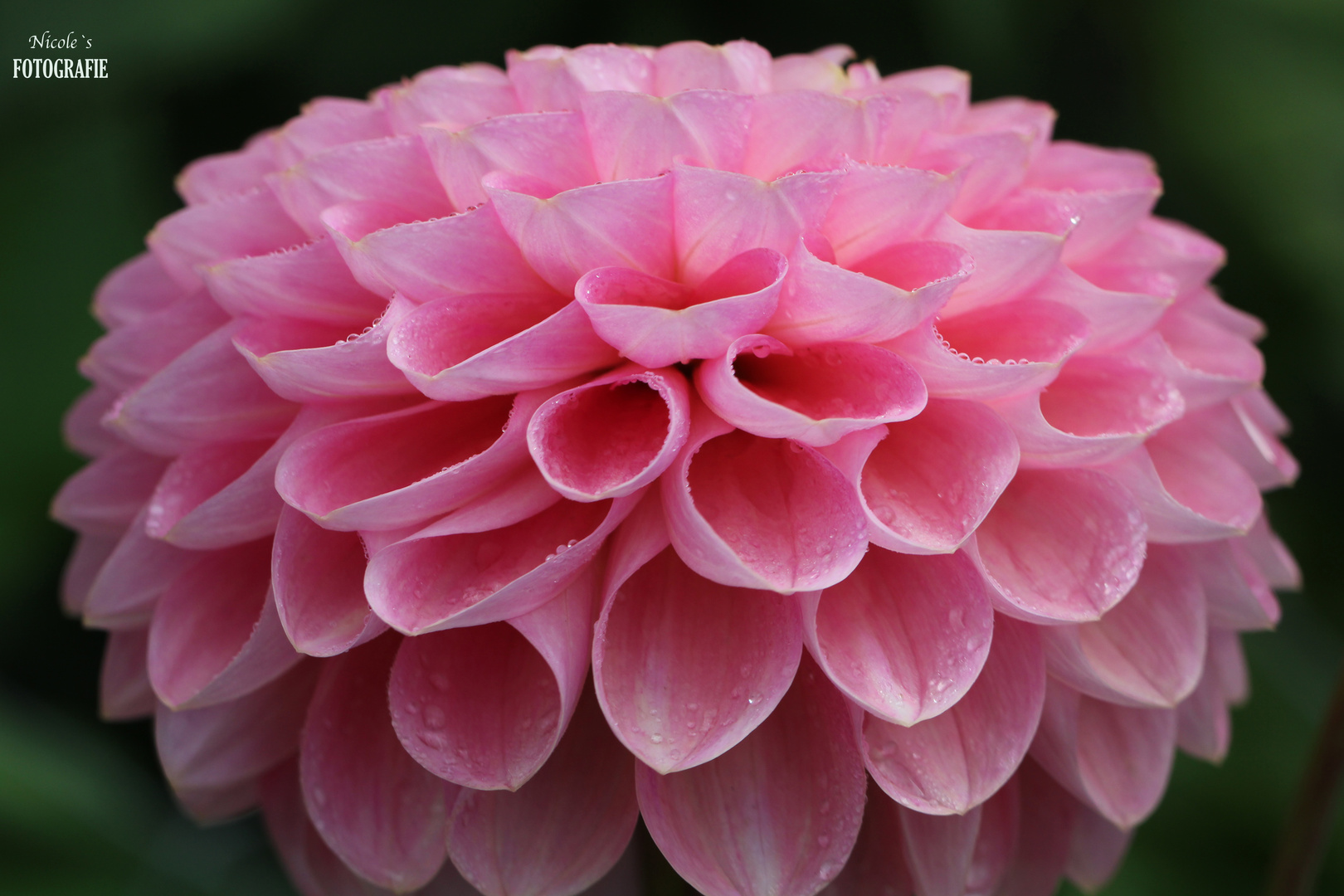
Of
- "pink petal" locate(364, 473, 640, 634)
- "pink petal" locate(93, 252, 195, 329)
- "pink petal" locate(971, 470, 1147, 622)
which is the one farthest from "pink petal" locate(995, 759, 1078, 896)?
"pink petal" locate(93, 252, 195, 329)

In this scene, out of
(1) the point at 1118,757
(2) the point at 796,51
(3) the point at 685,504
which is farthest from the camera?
(2) the point at 796,51

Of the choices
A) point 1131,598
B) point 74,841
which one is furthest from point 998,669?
point 74,841

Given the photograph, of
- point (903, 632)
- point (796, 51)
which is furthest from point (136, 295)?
point (796, 51)

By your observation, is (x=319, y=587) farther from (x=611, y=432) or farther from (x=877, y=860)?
(x=877, y=860)

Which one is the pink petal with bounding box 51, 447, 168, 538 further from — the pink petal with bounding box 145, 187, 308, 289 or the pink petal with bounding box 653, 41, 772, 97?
the pink petal with bounding box 653, 41, 772, 97

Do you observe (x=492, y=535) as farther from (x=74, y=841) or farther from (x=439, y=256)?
(x=74, y=841)

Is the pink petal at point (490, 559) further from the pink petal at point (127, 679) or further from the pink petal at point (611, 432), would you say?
the pink petal at point (127, 679)
